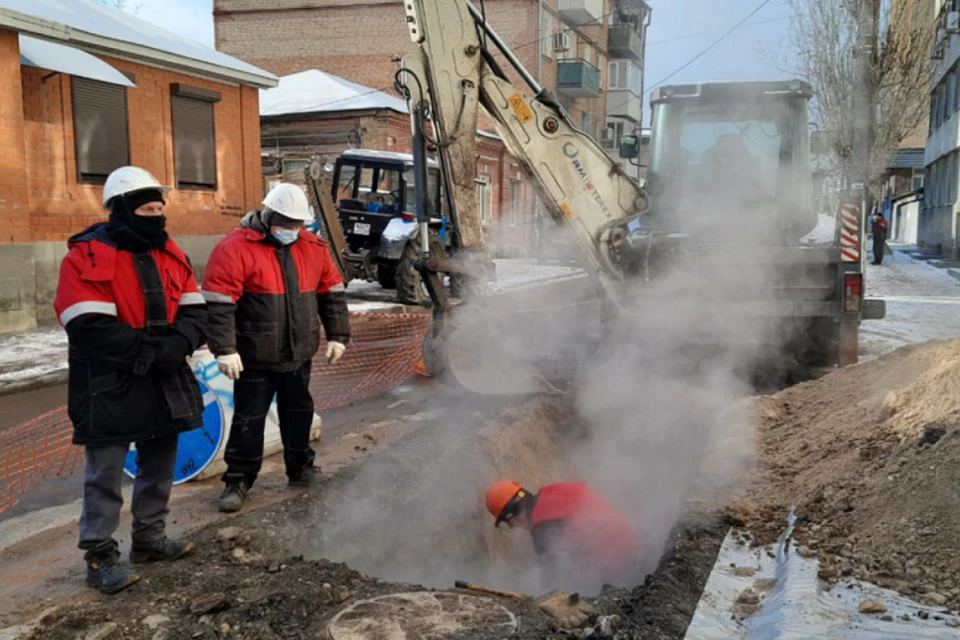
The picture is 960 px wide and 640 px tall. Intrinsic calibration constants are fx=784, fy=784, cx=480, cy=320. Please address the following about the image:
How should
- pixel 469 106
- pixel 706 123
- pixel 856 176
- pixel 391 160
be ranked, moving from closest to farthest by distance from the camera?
1. pixel 469 106
2. pixel 706 123
3. pixel 856 176
4. pixel 391 160

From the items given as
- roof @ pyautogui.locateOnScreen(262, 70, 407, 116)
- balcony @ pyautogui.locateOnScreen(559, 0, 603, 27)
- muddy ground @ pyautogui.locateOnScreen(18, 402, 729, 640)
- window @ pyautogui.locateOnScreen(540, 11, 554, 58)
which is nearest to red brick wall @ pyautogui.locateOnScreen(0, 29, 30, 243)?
muddy ground @ pyautogui.locateOnScreen(18, 402, 729, 640)

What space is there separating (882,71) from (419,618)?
22984mm

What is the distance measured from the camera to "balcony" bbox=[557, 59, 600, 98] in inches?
1320

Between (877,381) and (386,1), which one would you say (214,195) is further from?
(386,1)

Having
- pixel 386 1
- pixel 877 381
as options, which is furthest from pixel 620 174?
pixel 386 1

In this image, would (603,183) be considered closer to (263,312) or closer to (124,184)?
(263,312)

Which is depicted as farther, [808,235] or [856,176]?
[856,176]

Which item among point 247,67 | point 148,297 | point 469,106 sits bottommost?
point 148,297

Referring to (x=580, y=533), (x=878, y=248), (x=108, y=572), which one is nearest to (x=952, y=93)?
(x=878, y=248)

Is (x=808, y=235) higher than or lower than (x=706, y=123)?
lower

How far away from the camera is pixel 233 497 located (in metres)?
4.28

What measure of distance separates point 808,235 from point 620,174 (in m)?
3.45

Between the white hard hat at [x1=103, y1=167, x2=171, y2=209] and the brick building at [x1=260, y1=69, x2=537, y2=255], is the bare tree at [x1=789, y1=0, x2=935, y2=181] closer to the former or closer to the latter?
the brick building at [x1=260, y1=69, x2=537, y2=255]

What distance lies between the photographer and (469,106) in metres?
6.15
